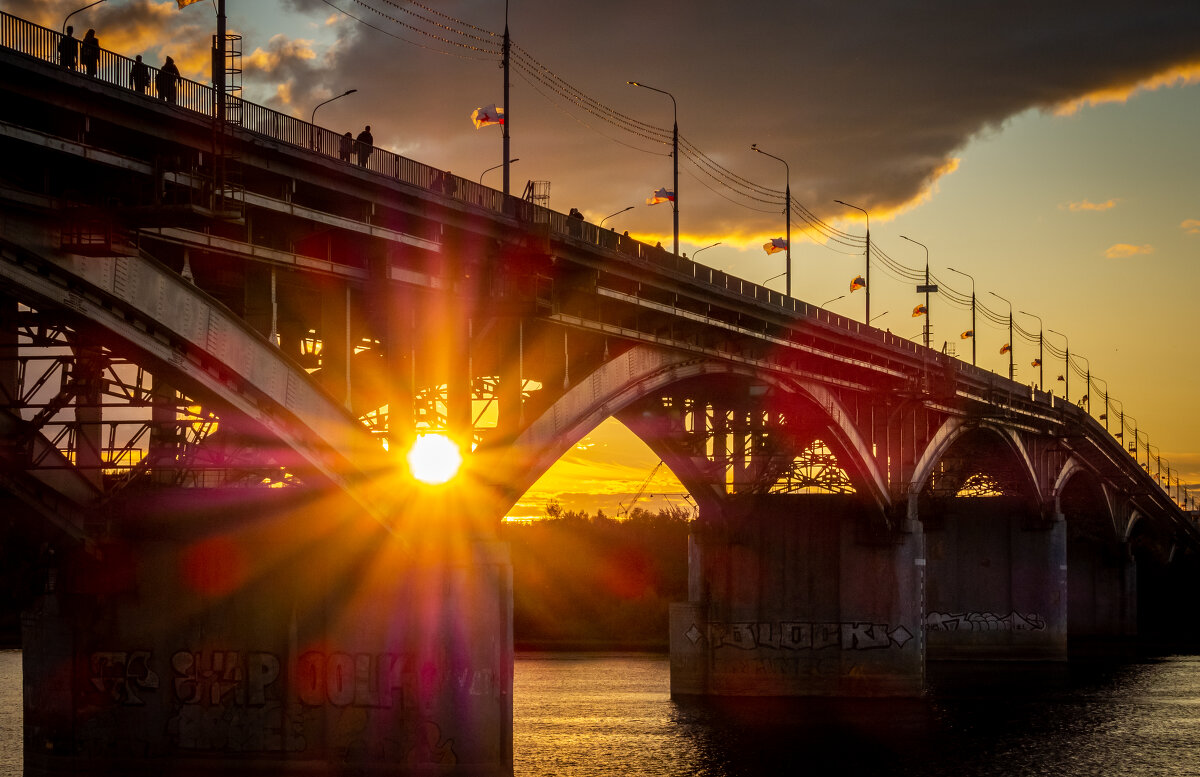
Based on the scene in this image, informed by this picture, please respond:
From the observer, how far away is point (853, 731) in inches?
2442

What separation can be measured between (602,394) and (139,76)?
1998 cm

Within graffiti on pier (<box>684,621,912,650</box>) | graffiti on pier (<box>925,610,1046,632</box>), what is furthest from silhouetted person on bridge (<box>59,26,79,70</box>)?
graffiti on pier (<box>925,610,1046,632</box>)

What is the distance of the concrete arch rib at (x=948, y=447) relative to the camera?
248 feet

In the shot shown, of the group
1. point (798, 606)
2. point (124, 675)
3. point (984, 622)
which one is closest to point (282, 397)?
point (124, 675)

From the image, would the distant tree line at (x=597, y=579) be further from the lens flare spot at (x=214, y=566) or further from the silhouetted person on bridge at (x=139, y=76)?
the silhouetted person on bridge at (x=139, y=76)

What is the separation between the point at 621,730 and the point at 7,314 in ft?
121

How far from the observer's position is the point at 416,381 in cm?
3738

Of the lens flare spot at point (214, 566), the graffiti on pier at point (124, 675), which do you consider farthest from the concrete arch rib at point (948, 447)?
the graffiti on pier at point (124, 675)

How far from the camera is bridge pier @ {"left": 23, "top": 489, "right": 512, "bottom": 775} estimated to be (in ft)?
123

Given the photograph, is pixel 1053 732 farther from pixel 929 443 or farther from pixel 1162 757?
pixel 929 443

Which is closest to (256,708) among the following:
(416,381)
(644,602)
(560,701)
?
(416,381)

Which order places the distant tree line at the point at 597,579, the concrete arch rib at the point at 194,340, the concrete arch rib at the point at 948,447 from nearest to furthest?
1. the concrete arch rib at the point at 194,340
2. the concrete arch rib at the point at 948,447
3. the distant tree line at the point at 597,579

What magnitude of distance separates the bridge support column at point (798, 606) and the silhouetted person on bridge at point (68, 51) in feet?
164

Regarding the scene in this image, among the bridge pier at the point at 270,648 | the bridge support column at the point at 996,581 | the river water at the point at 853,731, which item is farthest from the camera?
the bridge support column at the point at 996,581
